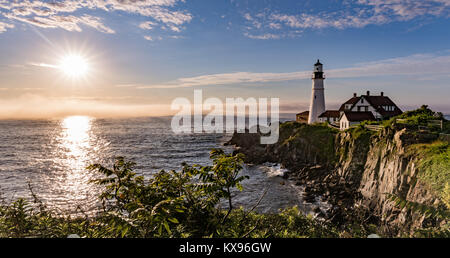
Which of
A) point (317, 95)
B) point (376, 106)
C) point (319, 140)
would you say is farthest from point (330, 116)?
point (319, 140)

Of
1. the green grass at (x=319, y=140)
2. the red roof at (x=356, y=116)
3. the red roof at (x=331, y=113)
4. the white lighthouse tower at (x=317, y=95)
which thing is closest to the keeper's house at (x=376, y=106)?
the red roof at (x=331, y=113)

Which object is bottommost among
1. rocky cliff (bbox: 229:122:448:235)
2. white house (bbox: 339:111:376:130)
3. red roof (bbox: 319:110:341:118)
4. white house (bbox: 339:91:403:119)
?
rocky cliff (bbox: 229:122:448:235)

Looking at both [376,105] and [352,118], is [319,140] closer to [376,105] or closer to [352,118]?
[352,118]

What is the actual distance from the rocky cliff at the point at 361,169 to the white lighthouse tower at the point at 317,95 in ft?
31.8

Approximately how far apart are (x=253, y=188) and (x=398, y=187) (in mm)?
16107

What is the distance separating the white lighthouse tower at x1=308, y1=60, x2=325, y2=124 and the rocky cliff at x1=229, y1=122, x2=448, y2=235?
381 inches

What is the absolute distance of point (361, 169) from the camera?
94.0 feet

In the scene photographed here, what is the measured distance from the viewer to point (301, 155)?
42.3m

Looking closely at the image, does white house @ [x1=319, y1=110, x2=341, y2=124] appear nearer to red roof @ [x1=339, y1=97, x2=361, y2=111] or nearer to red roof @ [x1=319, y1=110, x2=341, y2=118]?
red roof @ [x1=319, y1=110, x2=341, y2=118]

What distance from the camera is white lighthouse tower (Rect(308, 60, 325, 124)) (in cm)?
5366

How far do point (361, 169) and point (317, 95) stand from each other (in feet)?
96.8

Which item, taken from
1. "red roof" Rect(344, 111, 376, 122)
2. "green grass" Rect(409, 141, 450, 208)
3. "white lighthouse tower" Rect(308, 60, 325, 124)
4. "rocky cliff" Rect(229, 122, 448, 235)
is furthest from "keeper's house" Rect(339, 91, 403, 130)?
"green grass" Rect(409, 141, 450, 208)

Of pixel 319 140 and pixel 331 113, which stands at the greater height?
pixel 331 113
